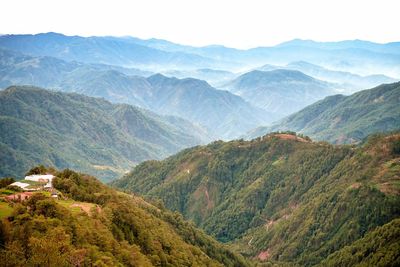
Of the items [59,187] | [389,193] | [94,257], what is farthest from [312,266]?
[94,257]

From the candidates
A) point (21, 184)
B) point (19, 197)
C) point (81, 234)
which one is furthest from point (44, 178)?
point (81, 234)

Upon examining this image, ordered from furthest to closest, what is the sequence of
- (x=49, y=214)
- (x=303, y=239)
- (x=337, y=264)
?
1. (x=303, y=239)
2. (x=337, y=264)
3. (x=49, y=214)

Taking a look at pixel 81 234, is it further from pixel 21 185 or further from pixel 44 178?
pixel 44 178

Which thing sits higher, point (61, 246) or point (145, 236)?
point (61, 246)

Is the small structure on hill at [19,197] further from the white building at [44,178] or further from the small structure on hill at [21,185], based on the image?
the white building at [44,178]

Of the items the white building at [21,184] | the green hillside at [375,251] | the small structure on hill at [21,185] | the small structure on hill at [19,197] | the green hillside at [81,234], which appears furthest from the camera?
the green hillside at [375,251]

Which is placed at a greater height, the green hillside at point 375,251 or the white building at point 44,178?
the white building at point 44,178

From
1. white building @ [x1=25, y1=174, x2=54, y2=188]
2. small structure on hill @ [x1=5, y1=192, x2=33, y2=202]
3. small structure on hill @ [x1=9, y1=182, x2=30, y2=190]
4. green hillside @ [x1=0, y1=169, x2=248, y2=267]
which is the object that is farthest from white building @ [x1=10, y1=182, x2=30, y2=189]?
small structure on hill @ [x1=5, y1=192, x2=33, y2=202]

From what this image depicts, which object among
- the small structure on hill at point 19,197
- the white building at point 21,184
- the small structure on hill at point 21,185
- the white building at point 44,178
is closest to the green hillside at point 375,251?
the white building at point 44,178

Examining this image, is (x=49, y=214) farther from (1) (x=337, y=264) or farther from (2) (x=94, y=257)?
(1) (x=337, y=264)
